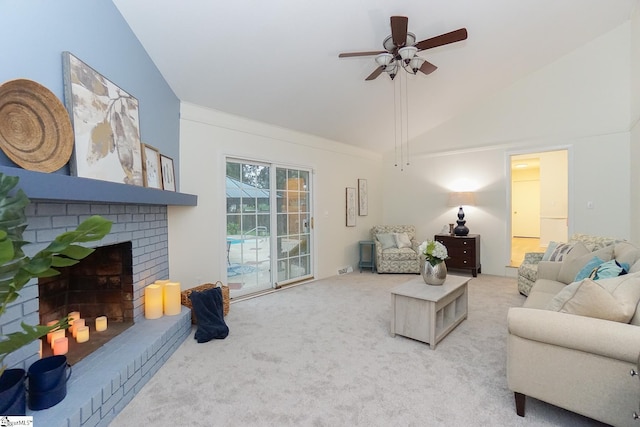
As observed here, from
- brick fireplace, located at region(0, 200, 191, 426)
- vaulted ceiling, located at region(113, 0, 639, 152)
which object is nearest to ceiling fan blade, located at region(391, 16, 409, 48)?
vaulted ceiling, located at region(113, 0, 639, 152)

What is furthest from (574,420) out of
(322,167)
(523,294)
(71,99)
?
(322,167)

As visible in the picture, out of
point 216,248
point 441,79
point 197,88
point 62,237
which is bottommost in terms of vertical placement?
point 216,248

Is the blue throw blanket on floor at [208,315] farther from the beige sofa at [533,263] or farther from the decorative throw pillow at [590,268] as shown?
the beige sofa at [533,263]

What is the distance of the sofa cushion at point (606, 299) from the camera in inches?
58.7

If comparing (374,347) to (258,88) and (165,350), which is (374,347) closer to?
(165,350)

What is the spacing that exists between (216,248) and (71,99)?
2.26m

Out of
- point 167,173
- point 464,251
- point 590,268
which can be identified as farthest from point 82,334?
point 464,251

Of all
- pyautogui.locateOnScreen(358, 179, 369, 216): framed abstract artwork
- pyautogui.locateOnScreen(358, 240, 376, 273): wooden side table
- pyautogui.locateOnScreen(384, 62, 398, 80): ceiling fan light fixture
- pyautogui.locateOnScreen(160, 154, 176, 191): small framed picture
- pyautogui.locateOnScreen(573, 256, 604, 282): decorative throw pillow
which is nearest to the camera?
pyautogui.locateOnScreen(573, 256, 604, 282): decorative throw pillow

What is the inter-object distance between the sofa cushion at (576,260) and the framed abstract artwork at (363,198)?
3371mm

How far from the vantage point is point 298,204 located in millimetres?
4797

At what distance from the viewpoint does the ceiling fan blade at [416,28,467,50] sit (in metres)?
2.31

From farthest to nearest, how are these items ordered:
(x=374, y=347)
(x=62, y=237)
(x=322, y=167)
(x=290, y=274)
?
(x=322, y=167)
(x=290, y=274)
(x=374, y=347)
(x=62, y=237)

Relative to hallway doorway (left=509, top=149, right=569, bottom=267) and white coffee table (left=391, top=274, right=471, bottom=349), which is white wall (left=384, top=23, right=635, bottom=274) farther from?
white coffee table (left=391, top=274, right=471, bottom=349)

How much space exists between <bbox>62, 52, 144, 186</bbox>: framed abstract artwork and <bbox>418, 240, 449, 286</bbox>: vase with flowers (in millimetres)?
2628
